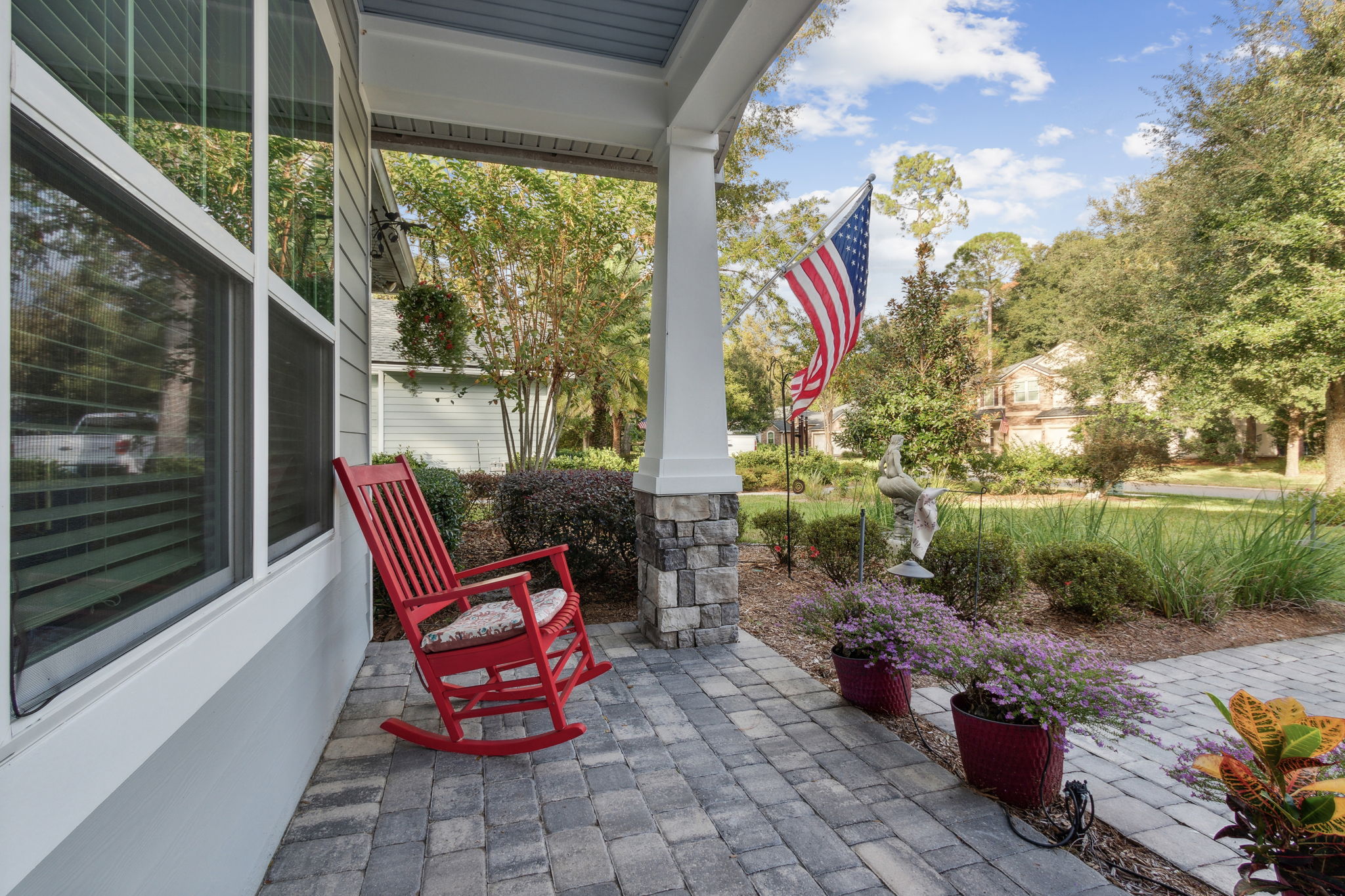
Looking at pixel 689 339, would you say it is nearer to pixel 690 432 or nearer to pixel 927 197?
pixel 690 432

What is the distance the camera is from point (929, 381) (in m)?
10.6

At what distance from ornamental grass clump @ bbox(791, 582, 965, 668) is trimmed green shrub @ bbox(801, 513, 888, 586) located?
1687 millimetres

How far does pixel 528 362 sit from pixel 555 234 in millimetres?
1453

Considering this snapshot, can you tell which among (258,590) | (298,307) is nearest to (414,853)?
(258,590)

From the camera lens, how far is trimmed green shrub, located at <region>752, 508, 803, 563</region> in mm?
5512

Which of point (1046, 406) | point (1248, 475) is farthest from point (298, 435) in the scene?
point (1046, 406)

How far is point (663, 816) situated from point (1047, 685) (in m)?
1.22

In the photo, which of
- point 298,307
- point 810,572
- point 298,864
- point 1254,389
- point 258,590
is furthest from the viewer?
point 1254,389

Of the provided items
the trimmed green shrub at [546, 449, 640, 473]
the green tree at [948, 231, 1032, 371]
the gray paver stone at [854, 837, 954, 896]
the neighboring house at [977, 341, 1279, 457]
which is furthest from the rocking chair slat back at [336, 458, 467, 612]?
the green tree at [948, 231, 1032, 371]

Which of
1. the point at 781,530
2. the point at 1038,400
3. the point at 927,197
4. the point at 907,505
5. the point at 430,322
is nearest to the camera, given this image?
the point at 907,505

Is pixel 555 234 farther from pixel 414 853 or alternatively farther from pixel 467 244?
pixel 414 853

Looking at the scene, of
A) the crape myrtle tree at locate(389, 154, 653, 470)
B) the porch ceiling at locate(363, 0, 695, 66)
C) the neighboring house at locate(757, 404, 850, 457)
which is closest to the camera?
the porch ceiling at locate(363, 0, 695, 66)

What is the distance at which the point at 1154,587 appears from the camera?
432 centimetres

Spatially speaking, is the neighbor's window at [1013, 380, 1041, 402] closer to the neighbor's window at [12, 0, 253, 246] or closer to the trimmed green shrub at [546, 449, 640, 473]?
the trimmed green shrub at [546, 449, 640, 473]
